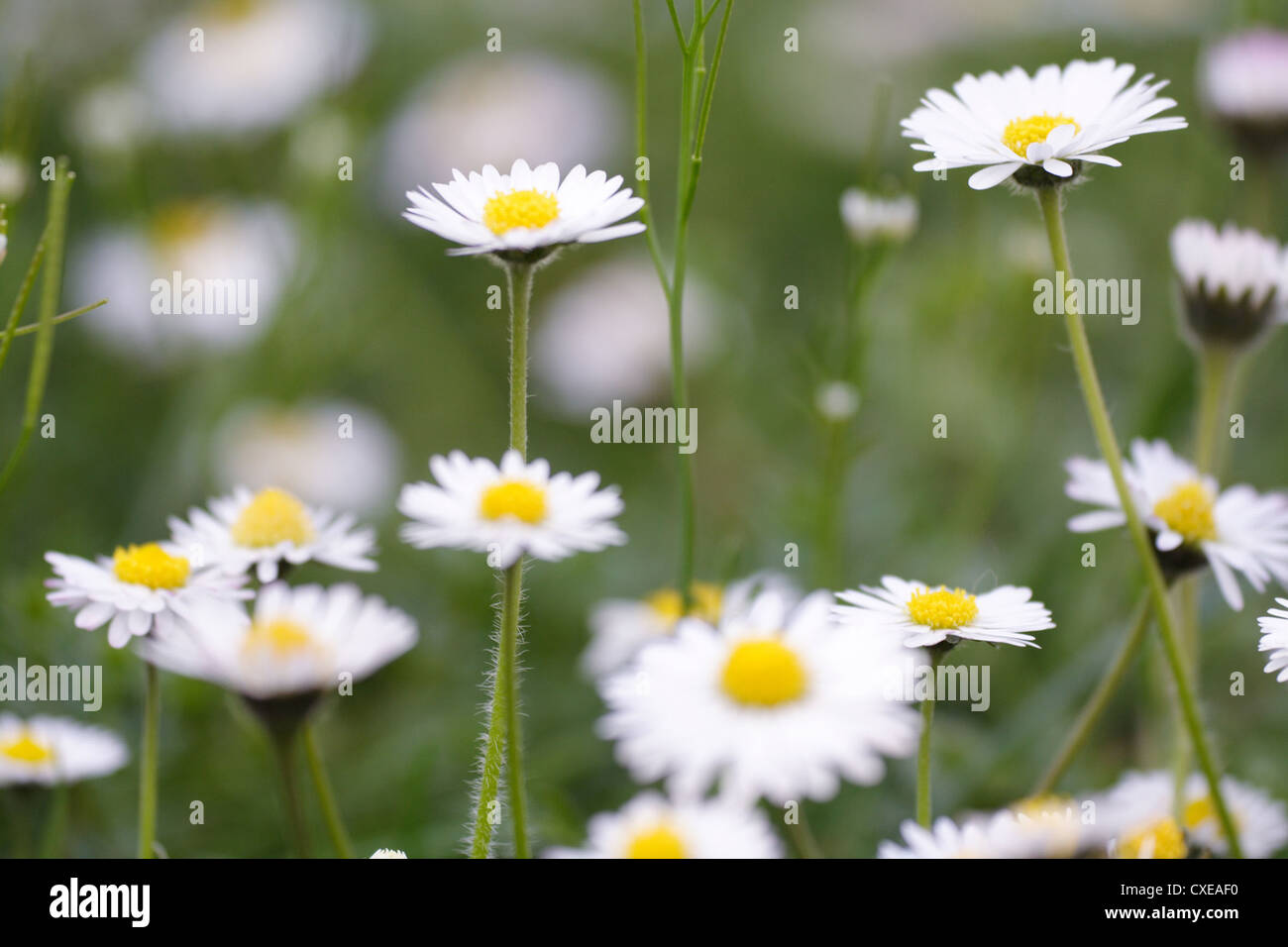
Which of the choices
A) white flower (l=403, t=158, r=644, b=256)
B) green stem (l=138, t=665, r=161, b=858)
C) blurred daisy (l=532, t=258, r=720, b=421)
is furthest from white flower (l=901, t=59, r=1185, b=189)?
blurred daisy (l=532, t=258, r=720, b=421)

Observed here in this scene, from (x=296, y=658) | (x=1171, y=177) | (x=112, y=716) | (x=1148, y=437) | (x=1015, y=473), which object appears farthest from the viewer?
(x=1171, y=177)

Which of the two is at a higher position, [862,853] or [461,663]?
[461,663]

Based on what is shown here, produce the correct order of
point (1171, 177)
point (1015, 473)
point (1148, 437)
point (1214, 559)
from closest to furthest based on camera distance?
point (1214, 559) < point (1148, 437) < point (1015, 473) < point (1171, 177)

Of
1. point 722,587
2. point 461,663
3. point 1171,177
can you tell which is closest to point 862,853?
point 722,587

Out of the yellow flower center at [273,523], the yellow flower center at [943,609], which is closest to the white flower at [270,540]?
the yellow flower center at [273,523]

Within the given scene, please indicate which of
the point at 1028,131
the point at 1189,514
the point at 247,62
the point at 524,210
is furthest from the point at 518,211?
the point at 247,62

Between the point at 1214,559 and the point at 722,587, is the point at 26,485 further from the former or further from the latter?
the point at 1214,559
